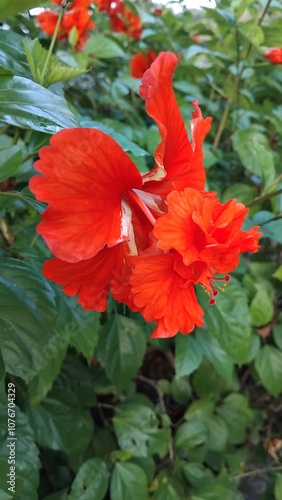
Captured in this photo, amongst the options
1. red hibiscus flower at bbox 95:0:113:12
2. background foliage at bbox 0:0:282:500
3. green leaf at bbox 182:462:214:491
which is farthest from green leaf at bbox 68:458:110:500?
red hibiscus flower at bbox 95:0:113:12

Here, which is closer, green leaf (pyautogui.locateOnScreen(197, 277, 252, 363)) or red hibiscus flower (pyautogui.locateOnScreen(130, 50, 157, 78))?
green leaf (pyautogui.locateOnScreen(197, 277, 252, 363))

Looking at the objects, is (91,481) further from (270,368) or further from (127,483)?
(270,368)

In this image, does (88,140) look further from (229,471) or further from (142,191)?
(229,471)

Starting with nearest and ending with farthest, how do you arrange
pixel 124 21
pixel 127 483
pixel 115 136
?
pixel 115 136 → pixel 127 483 → pixel 124 21

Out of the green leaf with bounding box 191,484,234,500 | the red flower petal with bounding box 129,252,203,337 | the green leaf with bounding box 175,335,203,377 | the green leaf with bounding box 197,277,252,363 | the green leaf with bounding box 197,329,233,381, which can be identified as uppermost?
the red flower petal with bounding box 129,252,203,337

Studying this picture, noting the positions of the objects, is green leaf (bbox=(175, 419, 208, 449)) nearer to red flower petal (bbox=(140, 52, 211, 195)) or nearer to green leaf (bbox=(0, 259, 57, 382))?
green leaf (bbox=(0, 259, 57, 382))

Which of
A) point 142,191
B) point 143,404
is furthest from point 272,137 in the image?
point 142,191

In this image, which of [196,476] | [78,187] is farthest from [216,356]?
[78,187]
